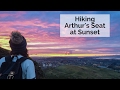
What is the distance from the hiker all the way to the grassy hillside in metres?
0.75

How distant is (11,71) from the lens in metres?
6.96

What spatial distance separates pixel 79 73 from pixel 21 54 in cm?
133

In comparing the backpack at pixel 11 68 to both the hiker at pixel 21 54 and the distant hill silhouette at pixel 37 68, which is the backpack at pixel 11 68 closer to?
the hiker at pixel 21 54

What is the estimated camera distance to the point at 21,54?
6922 mm

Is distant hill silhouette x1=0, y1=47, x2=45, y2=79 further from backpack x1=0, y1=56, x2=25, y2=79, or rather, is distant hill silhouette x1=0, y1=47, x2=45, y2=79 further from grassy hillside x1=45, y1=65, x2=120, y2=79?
backpack x1=0, y1=56, x2=25, y2=79

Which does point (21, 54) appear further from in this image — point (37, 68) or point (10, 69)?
point (37, 68)

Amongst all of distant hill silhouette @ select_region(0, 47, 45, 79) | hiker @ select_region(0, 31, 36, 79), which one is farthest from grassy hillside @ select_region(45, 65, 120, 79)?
hiker @ select_region(0, 31, 36, 79)

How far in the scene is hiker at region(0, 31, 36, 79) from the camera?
6.55 metres

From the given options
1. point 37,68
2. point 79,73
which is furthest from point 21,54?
point 79,73
